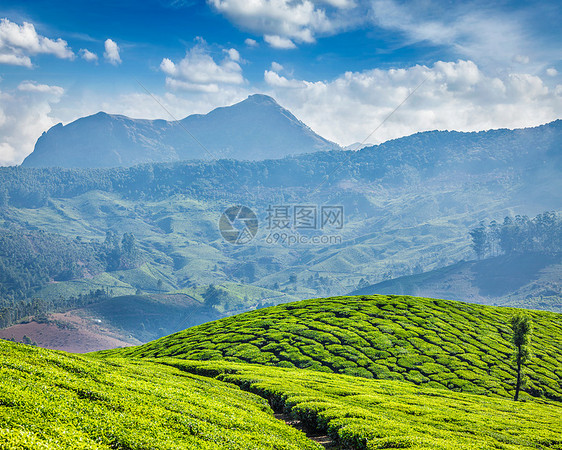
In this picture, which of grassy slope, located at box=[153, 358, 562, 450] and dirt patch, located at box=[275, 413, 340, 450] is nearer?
grassy slope, located at box=[153, 358, 562, 450]

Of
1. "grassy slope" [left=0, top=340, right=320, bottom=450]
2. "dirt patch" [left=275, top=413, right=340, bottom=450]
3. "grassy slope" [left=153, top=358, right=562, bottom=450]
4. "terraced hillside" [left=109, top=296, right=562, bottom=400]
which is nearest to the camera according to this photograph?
"grassy slope" [left=0, top=340, right=320, bottom=450]

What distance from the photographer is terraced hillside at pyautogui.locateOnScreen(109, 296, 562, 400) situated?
198ft

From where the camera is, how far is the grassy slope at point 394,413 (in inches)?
1078

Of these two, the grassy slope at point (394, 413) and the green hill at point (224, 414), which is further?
the grassy slope at point (394, 413)

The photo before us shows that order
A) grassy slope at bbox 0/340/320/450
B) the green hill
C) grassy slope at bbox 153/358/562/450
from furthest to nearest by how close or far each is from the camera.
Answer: grassy slope at bbox 153/358/562/450 → the green hill → grassy slope at bbox 0/340/320/450

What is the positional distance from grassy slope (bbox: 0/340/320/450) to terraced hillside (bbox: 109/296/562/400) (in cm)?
3402

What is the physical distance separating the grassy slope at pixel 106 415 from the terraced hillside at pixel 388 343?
34015mm

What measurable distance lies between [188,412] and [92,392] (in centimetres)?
555

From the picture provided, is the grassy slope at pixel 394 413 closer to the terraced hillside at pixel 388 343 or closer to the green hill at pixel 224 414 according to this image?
the green hill at pixel 224 414

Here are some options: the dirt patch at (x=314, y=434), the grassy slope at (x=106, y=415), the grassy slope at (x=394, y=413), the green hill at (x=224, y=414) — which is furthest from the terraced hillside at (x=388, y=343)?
the grassy slope at (x=106, y=415)

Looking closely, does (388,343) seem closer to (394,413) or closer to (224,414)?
(394,413)

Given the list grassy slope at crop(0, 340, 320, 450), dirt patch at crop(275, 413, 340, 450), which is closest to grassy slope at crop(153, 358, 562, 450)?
dirt patch at crop(275, 413, 340, 450)

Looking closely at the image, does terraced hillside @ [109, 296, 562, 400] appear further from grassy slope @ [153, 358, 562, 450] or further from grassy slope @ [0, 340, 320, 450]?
grassy slope @ [0, 340, 320, 450]

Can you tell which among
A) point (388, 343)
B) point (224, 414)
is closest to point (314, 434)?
point (224, 414)
